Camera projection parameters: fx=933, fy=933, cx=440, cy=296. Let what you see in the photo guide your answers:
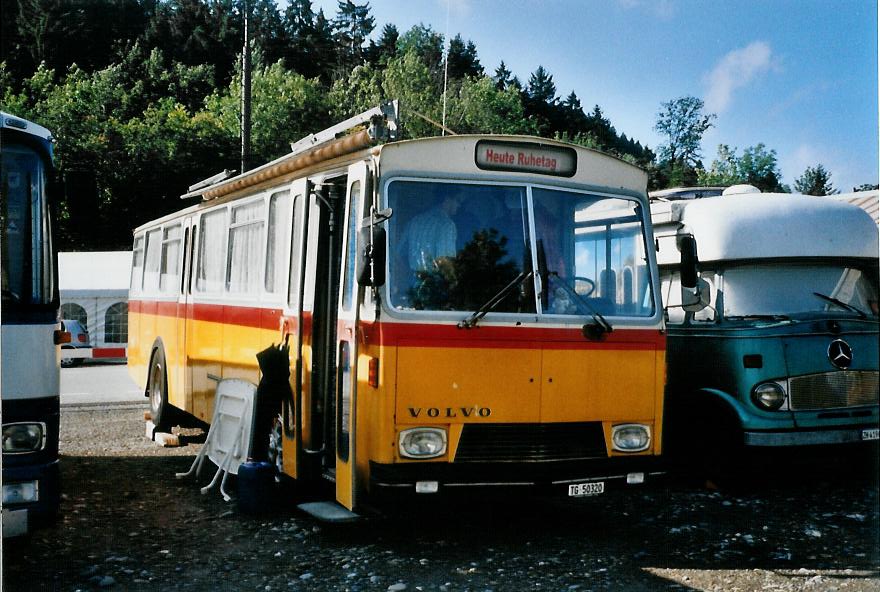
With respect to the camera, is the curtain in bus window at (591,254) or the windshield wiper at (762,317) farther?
the windshield wiper at (762,317)

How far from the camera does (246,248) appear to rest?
9430 millimetres

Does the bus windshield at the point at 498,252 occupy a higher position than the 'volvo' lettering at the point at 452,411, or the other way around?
the bus windshield at the point at 498,252

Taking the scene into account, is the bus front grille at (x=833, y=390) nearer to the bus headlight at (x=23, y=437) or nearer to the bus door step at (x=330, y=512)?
the bus door step at (x=330, y=512)

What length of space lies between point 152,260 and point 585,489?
9081mm

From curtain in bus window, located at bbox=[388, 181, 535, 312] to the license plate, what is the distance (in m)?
1.34

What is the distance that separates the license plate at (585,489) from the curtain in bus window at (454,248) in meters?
1.34

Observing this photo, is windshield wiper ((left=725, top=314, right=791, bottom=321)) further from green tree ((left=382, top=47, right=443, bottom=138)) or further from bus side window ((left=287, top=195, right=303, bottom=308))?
bus side window ((left=287, top=195, right=303, bottom=308))

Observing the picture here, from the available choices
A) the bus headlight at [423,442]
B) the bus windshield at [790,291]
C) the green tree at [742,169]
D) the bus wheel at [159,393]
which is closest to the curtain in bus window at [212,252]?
the bus wheel at [159,393]

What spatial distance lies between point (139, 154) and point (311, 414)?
29646mm

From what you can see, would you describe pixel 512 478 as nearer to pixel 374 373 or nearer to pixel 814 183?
pixel 374 373

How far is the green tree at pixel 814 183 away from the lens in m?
8.85

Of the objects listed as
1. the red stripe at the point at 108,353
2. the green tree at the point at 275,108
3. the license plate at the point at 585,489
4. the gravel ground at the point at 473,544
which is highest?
the green tree at the point at 275,108

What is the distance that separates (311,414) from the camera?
7637mm

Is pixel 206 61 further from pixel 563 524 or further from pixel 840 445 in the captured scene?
pixel 840 445
